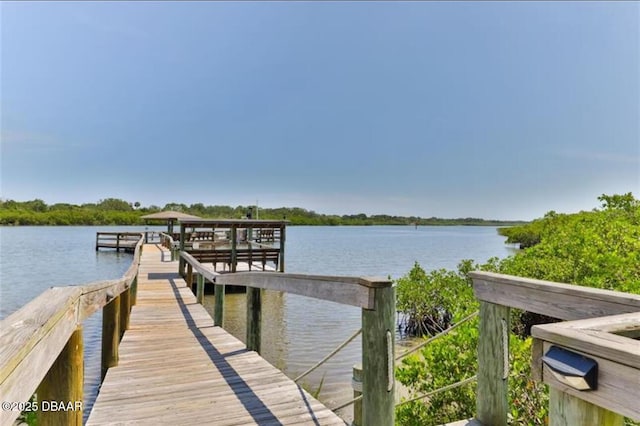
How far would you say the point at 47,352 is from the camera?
4.33 feet

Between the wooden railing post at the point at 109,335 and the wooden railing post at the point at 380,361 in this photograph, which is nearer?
the wooden railing post at the point at 380,361

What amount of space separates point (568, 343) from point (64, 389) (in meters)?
1.98

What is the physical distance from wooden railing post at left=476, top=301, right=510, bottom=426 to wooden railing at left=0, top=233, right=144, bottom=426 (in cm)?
197

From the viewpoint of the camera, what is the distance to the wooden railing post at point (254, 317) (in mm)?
4125

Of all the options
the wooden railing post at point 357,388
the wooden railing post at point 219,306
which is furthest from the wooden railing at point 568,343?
the wooden railing post at point 219,306

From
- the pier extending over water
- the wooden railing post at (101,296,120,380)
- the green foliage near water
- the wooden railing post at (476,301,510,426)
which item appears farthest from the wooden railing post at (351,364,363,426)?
the wooden railing post at (101,296,120,380)

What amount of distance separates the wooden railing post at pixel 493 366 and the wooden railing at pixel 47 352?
6.45 feet

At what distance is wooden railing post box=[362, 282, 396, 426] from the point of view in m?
1.84

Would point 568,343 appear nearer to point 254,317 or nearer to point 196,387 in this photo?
point 196,387

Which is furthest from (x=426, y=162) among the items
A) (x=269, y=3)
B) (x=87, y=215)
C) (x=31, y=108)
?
(x=87, y=215)

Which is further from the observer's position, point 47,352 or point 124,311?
point 124,311

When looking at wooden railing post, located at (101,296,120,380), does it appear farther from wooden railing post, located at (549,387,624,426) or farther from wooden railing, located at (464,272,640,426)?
wooden railing post, located at (549,387,624,426)

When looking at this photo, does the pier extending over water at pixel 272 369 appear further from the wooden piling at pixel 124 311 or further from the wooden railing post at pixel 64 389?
the wooden piling at pixel 124 311

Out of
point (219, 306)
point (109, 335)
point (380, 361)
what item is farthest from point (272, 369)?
point (219, 306)
